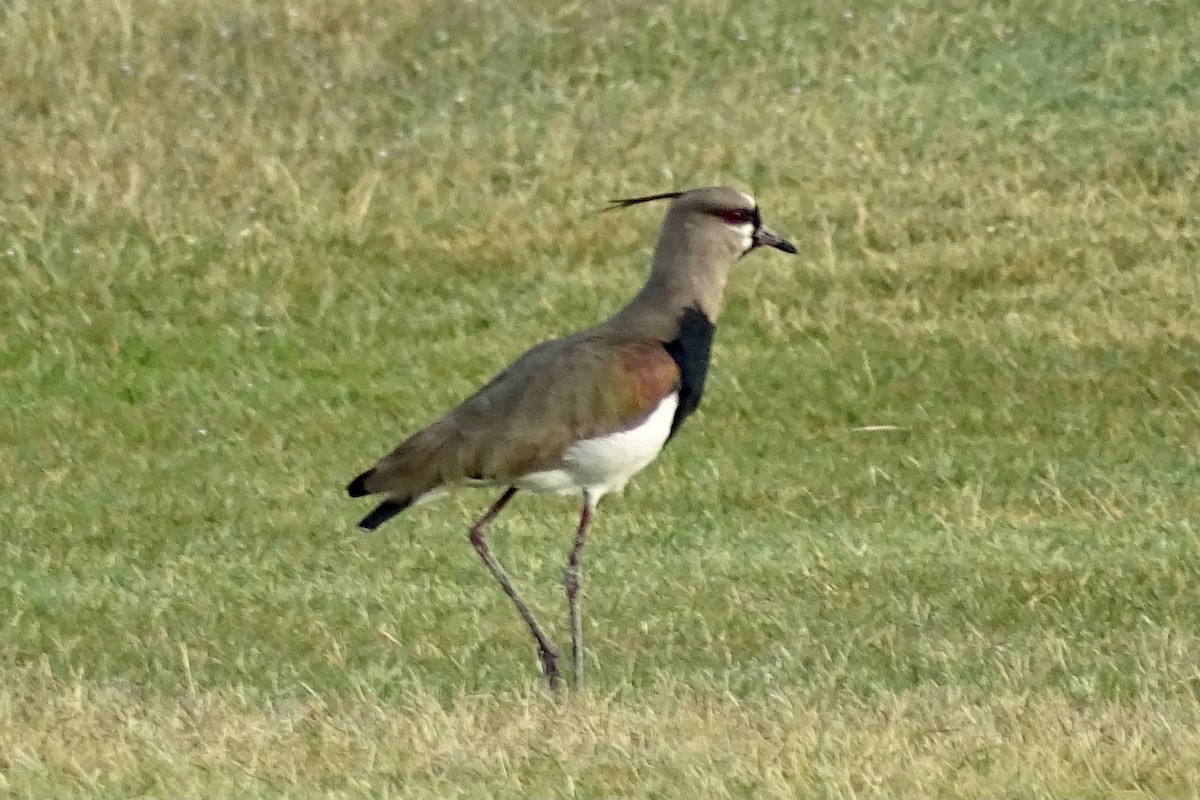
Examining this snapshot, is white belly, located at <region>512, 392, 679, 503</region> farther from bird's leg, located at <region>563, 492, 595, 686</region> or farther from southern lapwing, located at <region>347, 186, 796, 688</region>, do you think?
bird's leg, located at <region>563, 492, 595, 686</region>

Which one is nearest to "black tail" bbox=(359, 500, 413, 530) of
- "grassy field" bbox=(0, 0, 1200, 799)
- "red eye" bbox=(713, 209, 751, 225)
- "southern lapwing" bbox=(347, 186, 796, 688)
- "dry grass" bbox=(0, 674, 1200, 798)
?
"southern lapwing" bbox=(347, 186, 796, 688)

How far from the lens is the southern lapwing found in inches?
293

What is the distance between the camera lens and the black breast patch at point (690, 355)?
7664mm

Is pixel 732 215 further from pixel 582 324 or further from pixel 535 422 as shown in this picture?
pixel 582 324

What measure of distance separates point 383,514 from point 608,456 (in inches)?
30.7

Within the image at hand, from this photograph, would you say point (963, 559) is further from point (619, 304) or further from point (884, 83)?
point (884, 83)

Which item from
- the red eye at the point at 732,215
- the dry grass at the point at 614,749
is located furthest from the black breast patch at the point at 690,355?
the dry grass at the point at 614,749

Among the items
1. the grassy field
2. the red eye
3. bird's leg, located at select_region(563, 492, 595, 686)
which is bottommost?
the grassy field

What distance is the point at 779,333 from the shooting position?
1376cm

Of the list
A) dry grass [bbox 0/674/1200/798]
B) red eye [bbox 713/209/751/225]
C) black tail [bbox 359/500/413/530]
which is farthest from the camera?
red eye [bbox 713/209/751/225]

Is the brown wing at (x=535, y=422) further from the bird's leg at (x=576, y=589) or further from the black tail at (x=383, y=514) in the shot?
the bird's leg at (x=576, y=589)

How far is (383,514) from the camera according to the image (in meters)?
7.46

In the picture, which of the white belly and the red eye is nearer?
the white belly

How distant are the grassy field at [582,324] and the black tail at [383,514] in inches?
23.1
